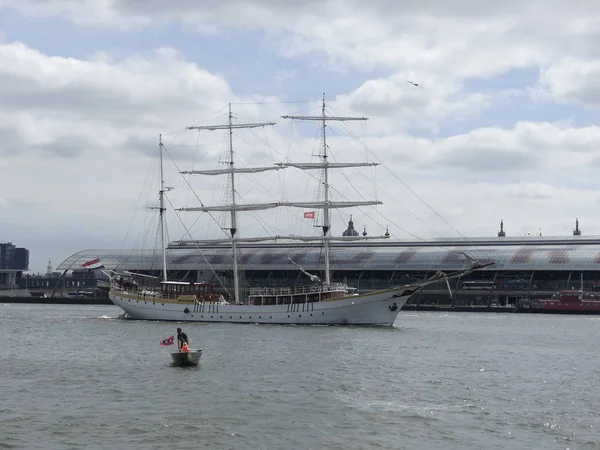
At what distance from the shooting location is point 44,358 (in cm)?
5781

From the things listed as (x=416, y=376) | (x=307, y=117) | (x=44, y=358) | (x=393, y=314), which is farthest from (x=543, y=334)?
(x=44, y=358)

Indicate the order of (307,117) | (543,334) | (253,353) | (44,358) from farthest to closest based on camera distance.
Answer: (307,117) < (543,334) < (253,353) < (44,358)

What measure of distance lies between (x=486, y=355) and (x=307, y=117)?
4811 centimetres

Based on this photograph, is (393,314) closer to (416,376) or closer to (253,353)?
(253,353)

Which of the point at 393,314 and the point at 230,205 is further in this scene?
the point at 230,205

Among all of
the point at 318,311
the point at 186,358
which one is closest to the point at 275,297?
the point at 318,311

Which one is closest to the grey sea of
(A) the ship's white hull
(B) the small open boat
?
(B) the small open boat

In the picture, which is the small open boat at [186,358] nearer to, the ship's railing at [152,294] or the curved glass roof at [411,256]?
the ship's railing at [152,294]

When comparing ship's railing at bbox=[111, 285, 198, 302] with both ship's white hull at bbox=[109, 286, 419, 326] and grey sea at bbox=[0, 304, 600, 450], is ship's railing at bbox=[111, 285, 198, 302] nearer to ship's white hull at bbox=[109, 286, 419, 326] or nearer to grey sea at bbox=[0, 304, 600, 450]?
ship's white hull at bbox=[109, 286, 419, 326]

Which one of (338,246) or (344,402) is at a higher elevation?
(338,246)

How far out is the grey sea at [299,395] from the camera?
3388cm

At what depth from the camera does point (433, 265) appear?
16562cm

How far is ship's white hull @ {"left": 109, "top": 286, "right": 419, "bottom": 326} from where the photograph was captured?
9644 centimetres

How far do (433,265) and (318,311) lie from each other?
7158 centimetres
